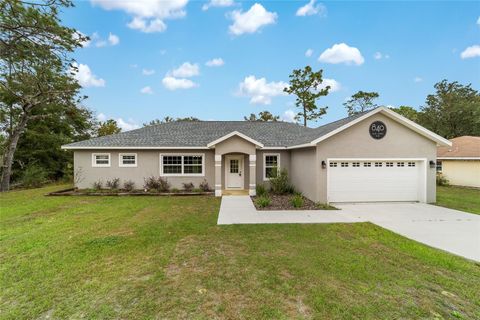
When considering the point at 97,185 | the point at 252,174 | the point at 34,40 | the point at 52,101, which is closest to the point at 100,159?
the point at 97,185

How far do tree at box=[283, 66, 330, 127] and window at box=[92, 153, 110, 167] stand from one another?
23.9m

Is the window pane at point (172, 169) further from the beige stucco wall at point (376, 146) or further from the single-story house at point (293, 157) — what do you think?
the beige stucco wall at point (376, 146)

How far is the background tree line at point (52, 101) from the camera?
983 centimetres

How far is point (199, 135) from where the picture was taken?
51.6ft

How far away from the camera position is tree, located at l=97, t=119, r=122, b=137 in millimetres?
28531

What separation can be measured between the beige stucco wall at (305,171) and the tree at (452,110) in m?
28.9

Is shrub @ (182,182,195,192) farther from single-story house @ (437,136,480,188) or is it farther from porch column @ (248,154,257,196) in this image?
single-story house @ (437,136,480,188)

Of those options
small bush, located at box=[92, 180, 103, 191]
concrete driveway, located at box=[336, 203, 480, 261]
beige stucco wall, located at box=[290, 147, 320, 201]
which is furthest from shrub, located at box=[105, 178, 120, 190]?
concrete driveway, located at box=[336, 203, 480, 261]

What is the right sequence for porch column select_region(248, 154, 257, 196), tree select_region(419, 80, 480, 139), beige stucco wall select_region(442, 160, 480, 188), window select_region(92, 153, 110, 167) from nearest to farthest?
1. porch column select_region(248, 154, 257, 196)
2. window select_region(92, 153, 110, 167)
3. beige stucco wall select_region(442, 160, 480, 188)
4. tree select_region(419, 80, 480, 139)

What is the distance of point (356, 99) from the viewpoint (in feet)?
116

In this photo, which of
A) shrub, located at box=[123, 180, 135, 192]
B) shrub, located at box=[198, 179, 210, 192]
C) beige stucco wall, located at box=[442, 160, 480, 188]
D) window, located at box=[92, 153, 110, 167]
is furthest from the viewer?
beige stucco wall, located at box=[442, 160, 480, 188]

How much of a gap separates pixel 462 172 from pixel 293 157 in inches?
564

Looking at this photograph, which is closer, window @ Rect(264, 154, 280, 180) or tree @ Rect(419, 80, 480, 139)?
window @ Rect(264, 154, 280, 180)

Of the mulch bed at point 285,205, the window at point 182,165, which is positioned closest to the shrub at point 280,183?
the mulch bed at point 285,205
